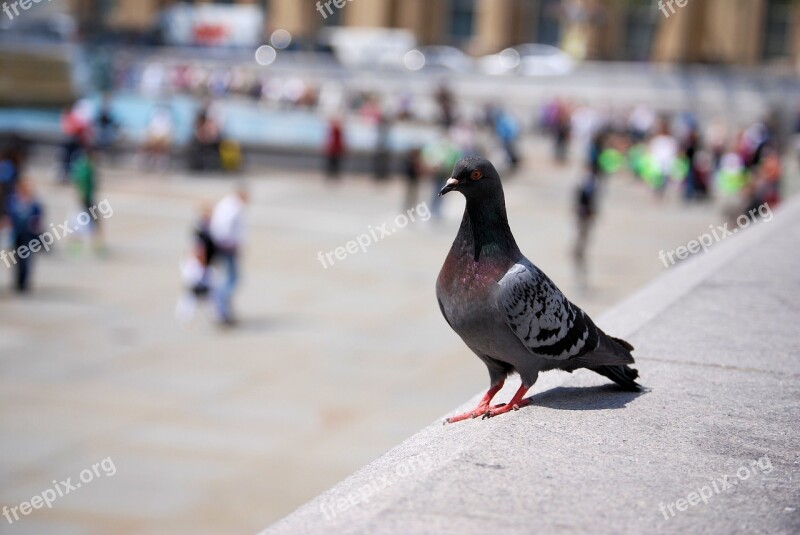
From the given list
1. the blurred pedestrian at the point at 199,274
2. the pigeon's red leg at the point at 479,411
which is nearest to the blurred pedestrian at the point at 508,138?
the blurred pedestrian at the point at 199,274

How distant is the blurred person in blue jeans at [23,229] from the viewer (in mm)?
14898

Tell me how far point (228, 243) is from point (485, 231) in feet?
34.6

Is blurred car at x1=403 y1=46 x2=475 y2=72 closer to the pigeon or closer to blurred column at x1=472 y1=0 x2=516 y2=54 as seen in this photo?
blurred column at x1=472 y1=0 x2=516 y2=54

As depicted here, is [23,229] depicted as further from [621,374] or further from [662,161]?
[662,161]

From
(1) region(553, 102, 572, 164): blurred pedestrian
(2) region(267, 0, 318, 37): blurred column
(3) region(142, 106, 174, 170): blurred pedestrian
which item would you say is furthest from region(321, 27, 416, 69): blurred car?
(3) region(142, 106, 174, 170): blurred pedestrian

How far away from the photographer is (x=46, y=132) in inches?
1175

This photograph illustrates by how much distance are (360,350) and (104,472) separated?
4666 millimetres

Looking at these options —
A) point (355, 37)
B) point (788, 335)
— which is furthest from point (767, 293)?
point (355, 37)

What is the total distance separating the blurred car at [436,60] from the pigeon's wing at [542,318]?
148 ft

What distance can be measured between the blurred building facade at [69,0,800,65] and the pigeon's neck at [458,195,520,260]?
49.3m

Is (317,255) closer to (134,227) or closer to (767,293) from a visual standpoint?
(134,227)

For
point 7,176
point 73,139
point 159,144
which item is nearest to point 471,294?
point 7,176

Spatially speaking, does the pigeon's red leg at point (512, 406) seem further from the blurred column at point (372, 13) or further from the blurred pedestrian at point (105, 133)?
the blurred column at point (372, 13)

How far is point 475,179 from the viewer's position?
3.63m
